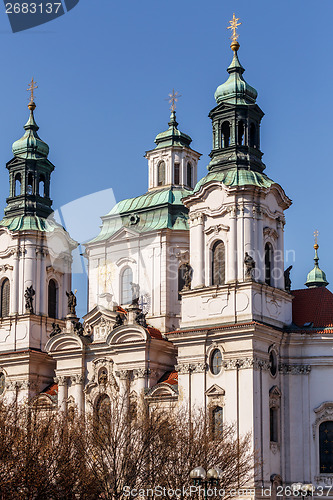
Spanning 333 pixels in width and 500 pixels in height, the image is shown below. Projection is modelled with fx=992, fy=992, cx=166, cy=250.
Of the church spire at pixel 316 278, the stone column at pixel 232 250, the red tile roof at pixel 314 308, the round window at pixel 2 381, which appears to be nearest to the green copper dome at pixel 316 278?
the church spire at pixel 316 278

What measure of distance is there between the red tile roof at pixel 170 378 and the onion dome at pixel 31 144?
16.5 meters

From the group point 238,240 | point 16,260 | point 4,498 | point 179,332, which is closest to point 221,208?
point 238,240

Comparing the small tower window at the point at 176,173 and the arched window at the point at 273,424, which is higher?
the small tower window at the point at 176,173

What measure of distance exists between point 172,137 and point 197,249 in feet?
37.5

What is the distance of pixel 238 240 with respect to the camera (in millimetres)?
49094

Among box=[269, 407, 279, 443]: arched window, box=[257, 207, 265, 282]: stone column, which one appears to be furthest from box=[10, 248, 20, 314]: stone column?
box=[269, 407, 279, 443]: arched window

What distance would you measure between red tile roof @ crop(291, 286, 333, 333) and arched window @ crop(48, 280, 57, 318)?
47.9ft

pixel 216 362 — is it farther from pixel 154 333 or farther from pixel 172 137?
pixel 172 137

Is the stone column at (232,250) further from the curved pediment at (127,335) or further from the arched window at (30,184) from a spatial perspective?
the arched window at (30,184)

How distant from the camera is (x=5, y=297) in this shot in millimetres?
58344

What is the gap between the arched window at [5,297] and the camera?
2291 inches

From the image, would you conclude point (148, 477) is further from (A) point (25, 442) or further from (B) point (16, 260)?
(B) point (16, 260)

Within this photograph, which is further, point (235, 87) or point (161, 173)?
point (161, 173)

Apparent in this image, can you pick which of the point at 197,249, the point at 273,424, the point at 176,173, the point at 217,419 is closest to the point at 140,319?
the point at 197,249
